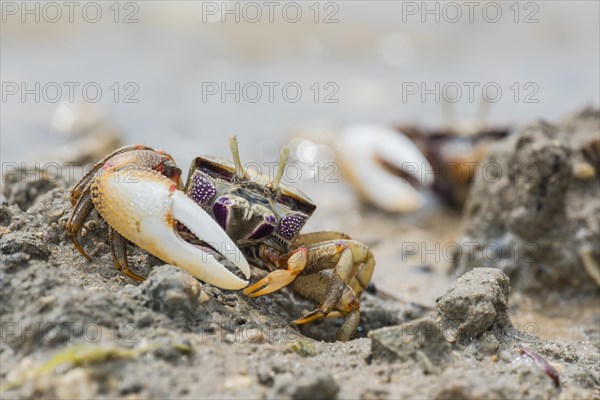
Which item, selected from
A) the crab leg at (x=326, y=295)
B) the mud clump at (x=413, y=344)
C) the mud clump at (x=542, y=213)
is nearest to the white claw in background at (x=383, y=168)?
the mud clump at (x=542, y=213)

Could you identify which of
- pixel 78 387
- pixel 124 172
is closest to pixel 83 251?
pixel 124 172

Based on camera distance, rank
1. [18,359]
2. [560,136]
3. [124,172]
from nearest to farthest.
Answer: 1. [18,359]
2. [124,172]
3. [560,136]

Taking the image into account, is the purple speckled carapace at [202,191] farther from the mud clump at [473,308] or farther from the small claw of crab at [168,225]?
the mud clump at [473,308]

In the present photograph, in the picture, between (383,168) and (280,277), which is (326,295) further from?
(383,168)

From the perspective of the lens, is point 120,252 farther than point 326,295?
No

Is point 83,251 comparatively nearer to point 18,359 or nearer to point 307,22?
point 18,359

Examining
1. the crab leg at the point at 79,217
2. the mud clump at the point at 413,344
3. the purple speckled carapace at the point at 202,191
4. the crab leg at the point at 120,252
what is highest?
the purple speckled carapace at the point at 202,191

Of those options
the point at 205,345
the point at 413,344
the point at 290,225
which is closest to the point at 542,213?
the point at 290,225
